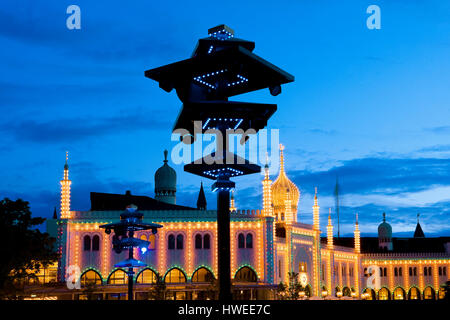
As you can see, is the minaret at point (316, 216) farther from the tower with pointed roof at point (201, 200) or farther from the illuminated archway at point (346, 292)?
the tower with pointed roof at point (201, 200)

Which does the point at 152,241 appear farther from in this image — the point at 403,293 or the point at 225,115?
the point at 403,293

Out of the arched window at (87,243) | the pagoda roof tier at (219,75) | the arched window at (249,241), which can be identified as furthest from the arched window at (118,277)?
the pagoda roof tier at (219,75)

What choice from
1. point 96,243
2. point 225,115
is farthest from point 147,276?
point 225,115

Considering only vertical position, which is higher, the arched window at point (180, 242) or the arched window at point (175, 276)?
the arched window at point (180, 242)

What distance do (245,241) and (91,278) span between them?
1475 cm

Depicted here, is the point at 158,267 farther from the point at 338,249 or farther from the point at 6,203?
the point at 338,249

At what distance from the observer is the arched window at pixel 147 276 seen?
2330 inches

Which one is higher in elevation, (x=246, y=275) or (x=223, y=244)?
(x=223, y=244)

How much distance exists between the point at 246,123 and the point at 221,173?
7.05ft

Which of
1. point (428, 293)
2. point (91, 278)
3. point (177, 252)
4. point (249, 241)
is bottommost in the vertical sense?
point (428, 293)

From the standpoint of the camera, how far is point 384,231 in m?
94.4

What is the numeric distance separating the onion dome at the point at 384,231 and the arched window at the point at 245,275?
40.6 m

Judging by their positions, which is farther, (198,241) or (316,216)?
(316,216)

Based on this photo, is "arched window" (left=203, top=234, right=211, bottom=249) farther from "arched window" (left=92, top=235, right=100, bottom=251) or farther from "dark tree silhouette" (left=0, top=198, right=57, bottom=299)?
"dark tree silhouette" (left=0, top=198, right=57, bottom=299)
